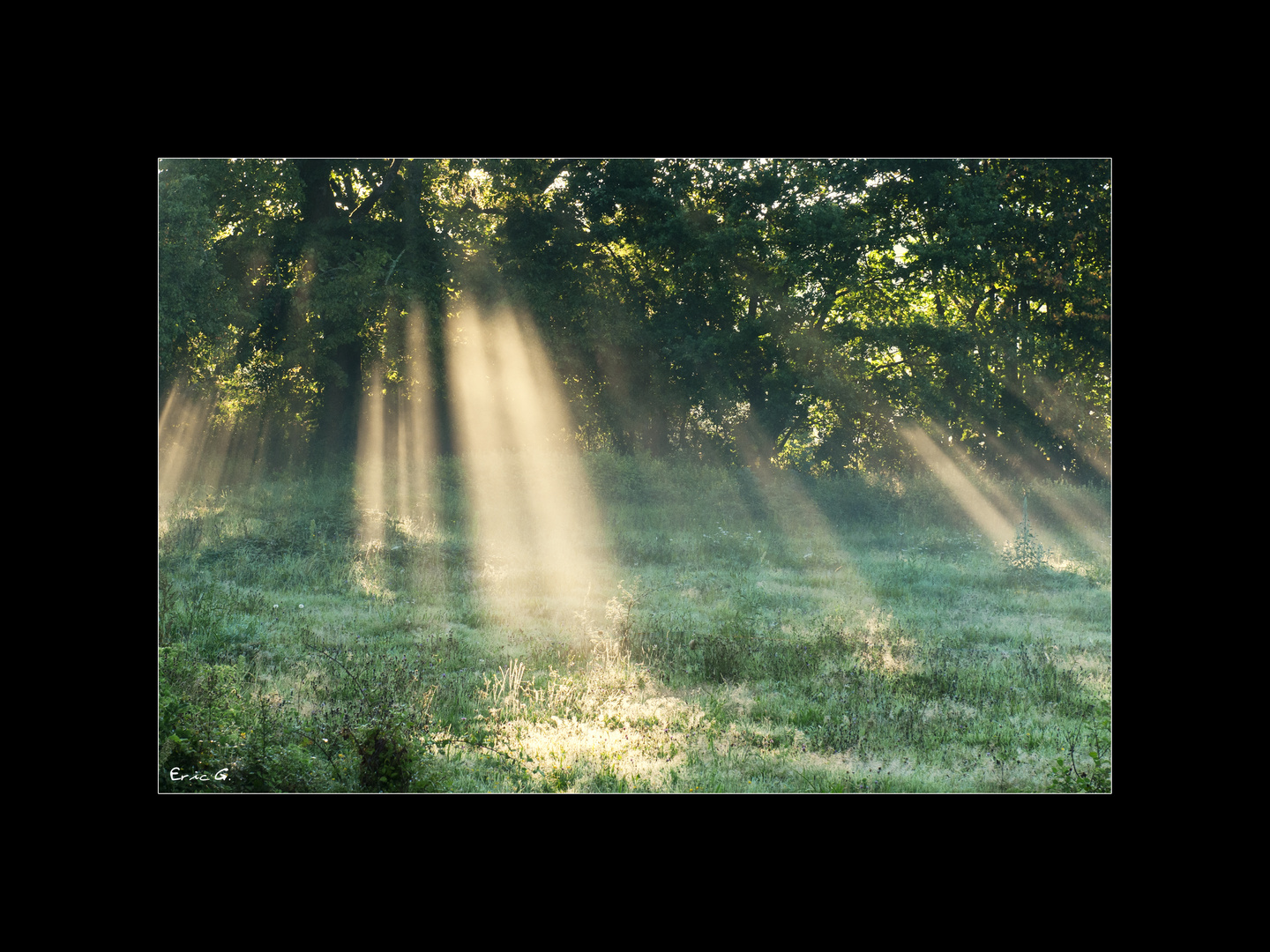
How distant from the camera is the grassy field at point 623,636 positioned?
18.6ft

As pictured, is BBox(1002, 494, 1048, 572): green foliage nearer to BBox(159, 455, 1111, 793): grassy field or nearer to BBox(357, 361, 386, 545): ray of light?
BBox(159, 455, 1111, 793): grassy field

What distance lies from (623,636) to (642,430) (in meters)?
9.64

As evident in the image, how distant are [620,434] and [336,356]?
5731 mm

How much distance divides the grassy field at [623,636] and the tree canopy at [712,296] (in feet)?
5.57

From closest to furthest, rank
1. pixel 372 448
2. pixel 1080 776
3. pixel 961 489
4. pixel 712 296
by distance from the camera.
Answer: pixel 1080 776 → pixel 961 489 → pixel 372 448 → pixel 712 296

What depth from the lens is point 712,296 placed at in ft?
58.3

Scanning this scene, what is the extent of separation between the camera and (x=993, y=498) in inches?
643

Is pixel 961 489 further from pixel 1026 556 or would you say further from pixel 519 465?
pixel 519 465
